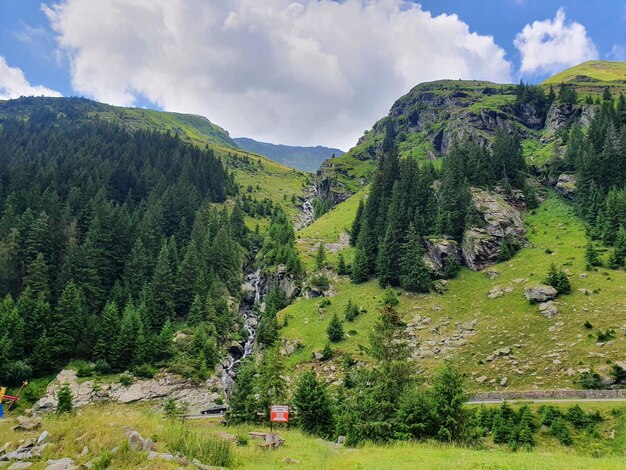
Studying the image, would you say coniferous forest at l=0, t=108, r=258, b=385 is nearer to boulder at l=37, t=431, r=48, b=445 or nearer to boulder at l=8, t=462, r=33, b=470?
boulder at l=37, t=431, r=48, b=445

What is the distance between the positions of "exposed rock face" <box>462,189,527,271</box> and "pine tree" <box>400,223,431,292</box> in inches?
419

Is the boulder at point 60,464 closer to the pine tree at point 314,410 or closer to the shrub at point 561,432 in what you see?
the pine tree at point 314,410

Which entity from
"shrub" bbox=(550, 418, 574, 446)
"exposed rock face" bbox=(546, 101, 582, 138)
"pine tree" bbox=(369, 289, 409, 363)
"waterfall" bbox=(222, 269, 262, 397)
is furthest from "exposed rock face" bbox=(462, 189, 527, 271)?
"exposed rock face" bbox=(546, 101, 582, 138)

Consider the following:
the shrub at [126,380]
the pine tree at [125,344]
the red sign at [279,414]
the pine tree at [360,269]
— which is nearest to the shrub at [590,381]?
the red sign at [279,414]

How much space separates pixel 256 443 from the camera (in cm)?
2323

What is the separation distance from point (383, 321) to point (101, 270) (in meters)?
73.9

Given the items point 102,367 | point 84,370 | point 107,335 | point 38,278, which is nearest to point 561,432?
point 102,367

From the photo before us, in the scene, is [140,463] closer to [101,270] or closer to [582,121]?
[101,270]

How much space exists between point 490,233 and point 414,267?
20739 millimetres

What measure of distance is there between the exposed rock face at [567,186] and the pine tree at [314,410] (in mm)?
90587

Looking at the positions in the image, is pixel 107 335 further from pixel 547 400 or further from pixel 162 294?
pixel 547 400

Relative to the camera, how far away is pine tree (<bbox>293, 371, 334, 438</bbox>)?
36156 mm

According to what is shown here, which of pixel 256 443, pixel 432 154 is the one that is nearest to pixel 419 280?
pixel 256 443

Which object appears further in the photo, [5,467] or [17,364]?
[17,364]
